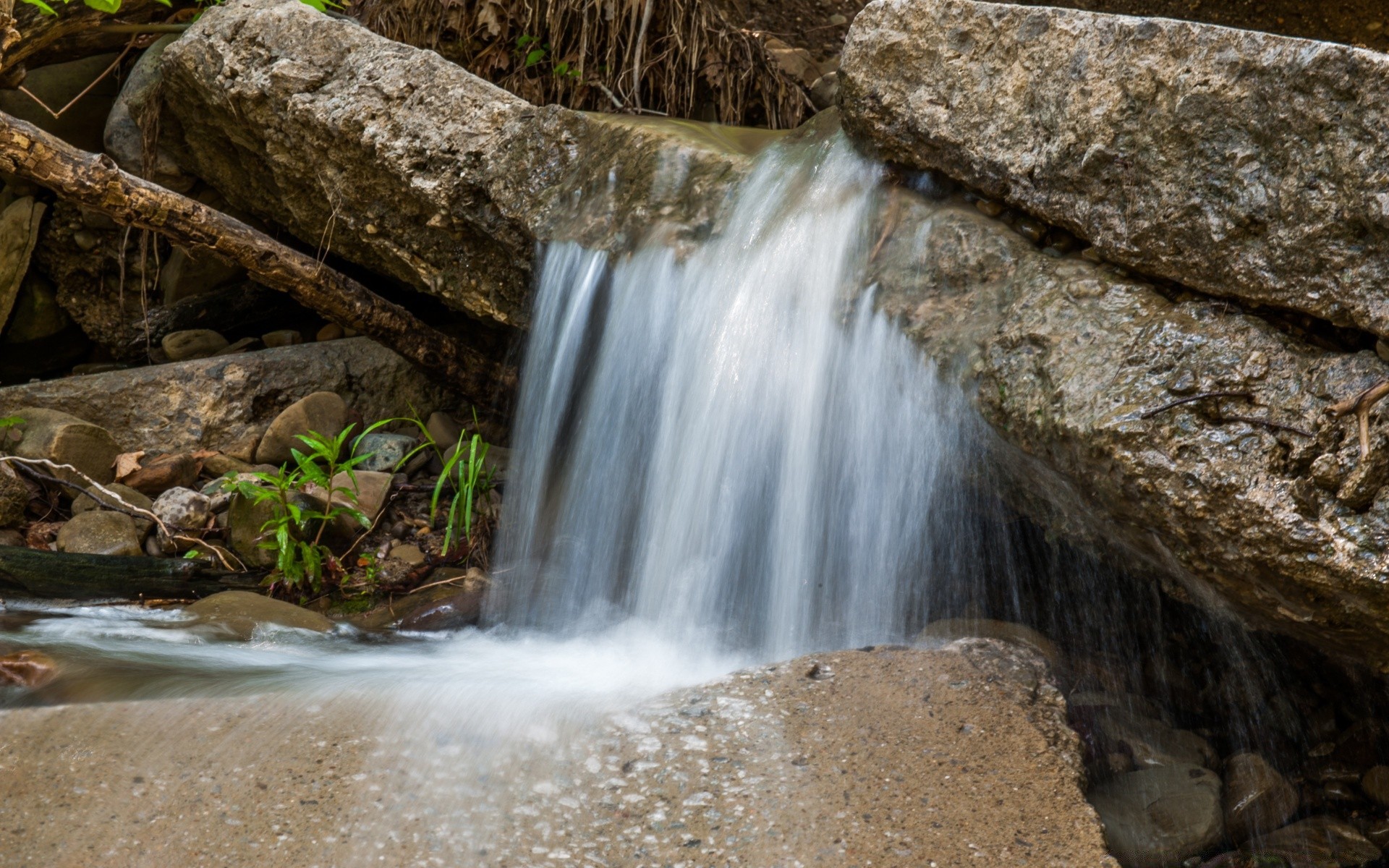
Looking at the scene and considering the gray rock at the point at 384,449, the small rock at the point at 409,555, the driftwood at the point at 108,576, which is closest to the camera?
the driftwood at the point at 108,576

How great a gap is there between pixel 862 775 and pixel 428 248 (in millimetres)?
2833

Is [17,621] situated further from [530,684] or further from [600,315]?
[600,315]

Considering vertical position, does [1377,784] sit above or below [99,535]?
above

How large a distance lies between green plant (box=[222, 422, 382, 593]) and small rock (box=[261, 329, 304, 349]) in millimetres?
1487

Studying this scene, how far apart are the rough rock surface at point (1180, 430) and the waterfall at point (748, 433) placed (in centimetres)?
28

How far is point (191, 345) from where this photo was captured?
5281mm

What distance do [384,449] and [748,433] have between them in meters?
1.97

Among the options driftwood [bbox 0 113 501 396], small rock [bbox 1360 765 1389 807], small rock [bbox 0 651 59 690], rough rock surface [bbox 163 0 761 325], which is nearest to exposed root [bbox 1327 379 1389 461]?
small rock [bbox 1360 765 1389 807]

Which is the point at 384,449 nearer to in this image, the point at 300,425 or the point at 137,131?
the point at 300,425

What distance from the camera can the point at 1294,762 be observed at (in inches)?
114

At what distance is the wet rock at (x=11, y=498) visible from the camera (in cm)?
392

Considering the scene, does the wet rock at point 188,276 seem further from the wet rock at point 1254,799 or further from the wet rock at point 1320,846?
the wet rock at point 1320,846

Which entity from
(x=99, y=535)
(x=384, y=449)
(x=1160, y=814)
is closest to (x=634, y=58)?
(x=384, y=449)

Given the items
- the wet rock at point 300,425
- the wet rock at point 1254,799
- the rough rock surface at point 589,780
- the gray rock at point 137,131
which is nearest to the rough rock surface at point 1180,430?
the wet rock at point 1254,799
